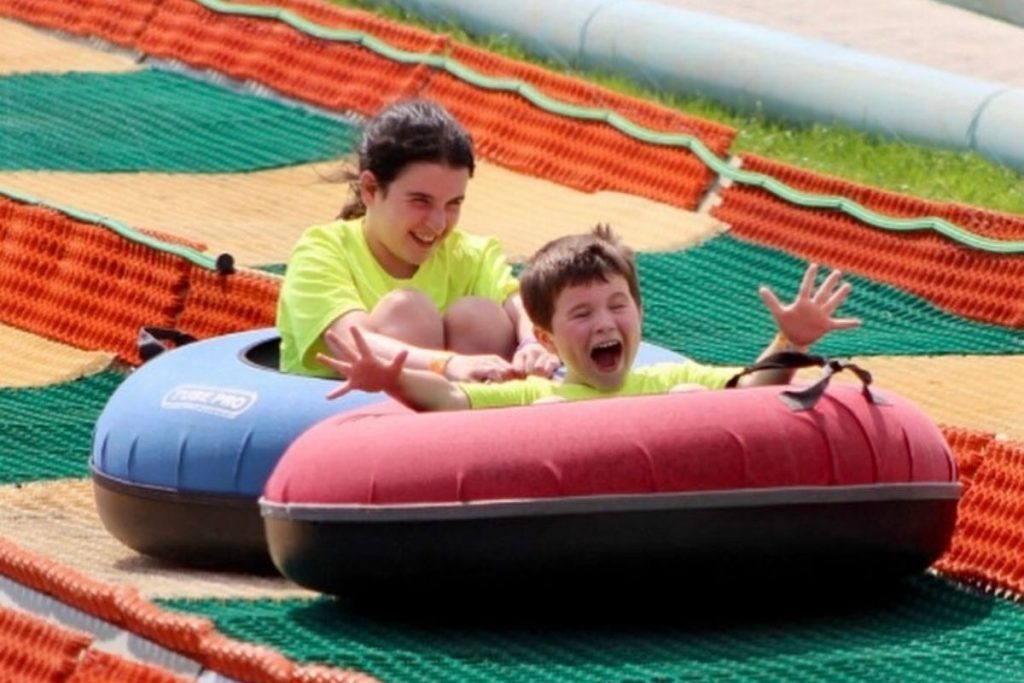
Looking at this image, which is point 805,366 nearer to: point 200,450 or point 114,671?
point 200,450

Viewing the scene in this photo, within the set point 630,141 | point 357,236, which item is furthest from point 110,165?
point 357,236

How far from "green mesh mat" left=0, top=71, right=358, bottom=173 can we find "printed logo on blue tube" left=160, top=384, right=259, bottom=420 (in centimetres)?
406

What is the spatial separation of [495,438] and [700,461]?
36 cm

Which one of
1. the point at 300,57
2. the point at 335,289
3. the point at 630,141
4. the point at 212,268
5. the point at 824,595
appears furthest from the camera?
the point at 300,57

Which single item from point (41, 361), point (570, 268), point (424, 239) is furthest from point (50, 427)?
point (570, 268)

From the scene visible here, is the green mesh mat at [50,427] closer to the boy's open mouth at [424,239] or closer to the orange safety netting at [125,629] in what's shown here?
the orange safety netting at [125,629]

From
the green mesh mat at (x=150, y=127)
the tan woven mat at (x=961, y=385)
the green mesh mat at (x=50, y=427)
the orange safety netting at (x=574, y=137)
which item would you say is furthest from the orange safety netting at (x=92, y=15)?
the tan woven mat at (x=961, y=385)

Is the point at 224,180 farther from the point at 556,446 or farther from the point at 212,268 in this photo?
the point at 556,446

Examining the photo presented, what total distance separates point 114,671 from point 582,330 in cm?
103

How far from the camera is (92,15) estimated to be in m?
11.7

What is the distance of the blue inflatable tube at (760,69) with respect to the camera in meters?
9.44

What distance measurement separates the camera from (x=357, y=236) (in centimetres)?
604

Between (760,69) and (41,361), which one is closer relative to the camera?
(41,361)

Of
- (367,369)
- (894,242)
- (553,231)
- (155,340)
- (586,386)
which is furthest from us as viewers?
(553,231)
